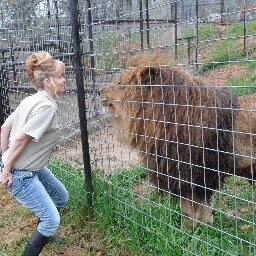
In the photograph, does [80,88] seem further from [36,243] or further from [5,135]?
[36,243]

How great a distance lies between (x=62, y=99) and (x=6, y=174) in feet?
5.49

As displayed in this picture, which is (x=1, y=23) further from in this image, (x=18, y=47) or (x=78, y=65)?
(x=78, y=65)

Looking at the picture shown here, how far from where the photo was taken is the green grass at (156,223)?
3.62 meters

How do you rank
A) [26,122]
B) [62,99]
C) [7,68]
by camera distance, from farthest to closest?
[7,68]
[62,99]
[26,122]

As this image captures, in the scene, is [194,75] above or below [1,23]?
below

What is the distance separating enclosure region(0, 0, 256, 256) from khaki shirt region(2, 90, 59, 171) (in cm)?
70

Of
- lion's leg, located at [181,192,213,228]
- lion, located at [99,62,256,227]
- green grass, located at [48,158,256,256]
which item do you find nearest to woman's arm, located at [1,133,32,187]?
lion, located at [99,62,256,227]

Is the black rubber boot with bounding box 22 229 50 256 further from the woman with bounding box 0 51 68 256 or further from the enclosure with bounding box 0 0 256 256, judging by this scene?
the enclosure with bounding box 0 0 256 256

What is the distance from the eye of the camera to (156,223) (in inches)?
160

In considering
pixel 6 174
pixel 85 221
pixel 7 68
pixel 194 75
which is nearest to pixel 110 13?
pixel 194 75

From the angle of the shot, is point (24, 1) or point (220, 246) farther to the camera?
point (24, 1)

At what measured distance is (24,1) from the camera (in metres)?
5.95

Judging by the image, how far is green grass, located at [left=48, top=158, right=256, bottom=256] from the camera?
3625mm

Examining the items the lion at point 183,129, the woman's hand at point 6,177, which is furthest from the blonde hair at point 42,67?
the woman's hand at point 6,177
